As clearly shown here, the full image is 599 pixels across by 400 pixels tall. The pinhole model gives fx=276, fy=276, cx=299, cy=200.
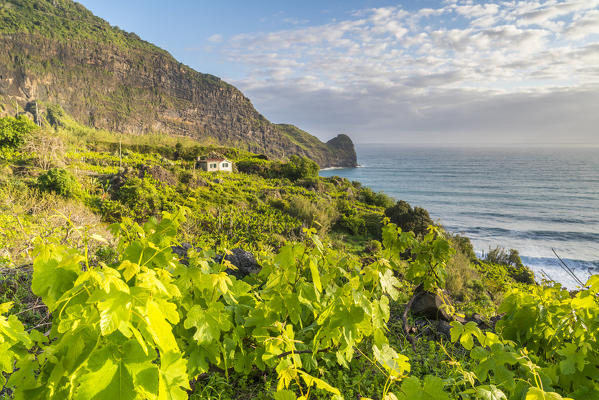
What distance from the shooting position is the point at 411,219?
1455 cm

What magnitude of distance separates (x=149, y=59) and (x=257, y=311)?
127 metres

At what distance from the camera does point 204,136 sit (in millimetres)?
97750

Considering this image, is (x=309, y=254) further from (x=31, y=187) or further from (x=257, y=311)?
(x=31, y=187)

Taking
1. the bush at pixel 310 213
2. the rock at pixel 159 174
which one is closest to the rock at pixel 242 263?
the bush at pixel 310 213

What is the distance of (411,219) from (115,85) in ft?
341

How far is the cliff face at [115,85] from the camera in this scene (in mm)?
70188

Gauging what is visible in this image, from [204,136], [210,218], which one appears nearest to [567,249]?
[210,218]

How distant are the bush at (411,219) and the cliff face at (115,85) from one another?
→ 271ft

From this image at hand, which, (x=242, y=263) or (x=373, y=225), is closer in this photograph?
(x=242, y=263)

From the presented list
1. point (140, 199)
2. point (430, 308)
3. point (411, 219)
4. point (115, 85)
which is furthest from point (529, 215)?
point (115, 85)

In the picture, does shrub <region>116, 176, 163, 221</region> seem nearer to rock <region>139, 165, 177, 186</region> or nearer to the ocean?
rock <region>139, 165, 177, 186</region>

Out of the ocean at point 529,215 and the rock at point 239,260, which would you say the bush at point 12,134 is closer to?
the rock at point 239,260

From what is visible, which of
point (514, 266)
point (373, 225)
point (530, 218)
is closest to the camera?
point (514, 266)

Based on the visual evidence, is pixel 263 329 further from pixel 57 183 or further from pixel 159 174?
pixel 159 174
